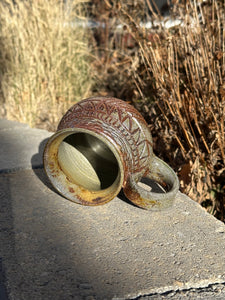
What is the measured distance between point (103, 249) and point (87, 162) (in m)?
0.69

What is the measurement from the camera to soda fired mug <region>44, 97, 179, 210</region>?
180 centimetres

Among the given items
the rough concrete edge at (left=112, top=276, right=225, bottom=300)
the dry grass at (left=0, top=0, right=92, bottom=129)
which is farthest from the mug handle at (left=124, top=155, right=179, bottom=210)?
the dry grass at (left=0, top=0, right=92, bottom=129)

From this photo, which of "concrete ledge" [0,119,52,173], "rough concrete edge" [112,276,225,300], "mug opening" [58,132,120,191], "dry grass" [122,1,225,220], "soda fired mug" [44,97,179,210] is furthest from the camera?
"concrete ledge" [0,119,52,173]

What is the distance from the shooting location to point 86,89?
3.95m

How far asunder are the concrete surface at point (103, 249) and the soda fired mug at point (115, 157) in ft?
0.32

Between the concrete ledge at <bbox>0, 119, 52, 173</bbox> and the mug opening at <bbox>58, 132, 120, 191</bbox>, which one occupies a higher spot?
the mug opening at <bbox>58, 132, 120, 191</bbox>

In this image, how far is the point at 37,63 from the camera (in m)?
3.54

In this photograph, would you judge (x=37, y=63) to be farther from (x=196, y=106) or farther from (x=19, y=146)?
(x=196, y=106)

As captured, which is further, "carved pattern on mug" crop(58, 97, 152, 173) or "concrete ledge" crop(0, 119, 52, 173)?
"concrete ledge" crop(0, 119, 52, 173)

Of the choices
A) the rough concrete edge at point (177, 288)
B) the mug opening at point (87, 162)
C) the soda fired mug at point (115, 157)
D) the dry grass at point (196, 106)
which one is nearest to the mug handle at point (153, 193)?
the soda fired mug at point (115, 157)

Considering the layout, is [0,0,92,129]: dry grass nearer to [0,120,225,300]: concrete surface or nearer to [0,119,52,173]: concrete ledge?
[0,119,52,173]: concrete ledge

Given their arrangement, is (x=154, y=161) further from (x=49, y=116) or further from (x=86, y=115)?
(x=49, y=116)

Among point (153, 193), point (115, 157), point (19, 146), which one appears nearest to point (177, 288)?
point (153, 193)

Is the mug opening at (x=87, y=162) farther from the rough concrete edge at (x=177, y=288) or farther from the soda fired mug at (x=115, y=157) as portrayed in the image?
the rough concrete edge at (x=177, y=288)
